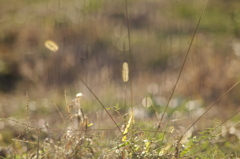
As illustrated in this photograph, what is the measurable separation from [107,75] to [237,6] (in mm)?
5276

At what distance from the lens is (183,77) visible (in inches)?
188

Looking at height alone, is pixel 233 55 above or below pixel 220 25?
below

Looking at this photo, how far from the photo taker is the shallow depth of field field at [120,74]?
1.97m

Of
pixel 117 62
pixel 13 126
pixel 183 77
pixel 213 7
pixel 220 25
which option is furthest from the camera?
pixel 213 7

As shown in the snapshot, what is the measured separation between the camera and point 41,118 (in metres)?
3.78

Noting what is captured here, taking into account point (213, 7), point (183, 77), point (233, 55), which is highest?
point (213, 7)

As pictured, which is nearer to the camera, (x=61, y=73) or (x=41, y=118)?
(x=41, y=118)

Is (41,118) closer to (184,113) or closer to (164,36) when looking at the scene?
(184,113)

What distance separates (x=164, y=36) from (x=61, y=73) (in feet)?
7.96

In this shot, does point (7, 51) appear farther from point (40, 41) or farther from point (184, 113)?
point (184, 113)

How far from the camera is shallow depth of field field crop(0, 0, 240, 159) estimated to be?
197 centimetres

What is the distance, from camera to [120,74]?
17.7 ft

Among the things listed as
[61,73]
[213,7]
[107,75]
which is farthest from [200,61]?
[213,7]

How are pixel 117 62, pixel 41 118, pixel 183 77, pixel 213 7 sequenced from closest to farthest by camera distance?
pixel 41 118 → pixel 183 77 → pixel 117 62 → pixel 213 7
